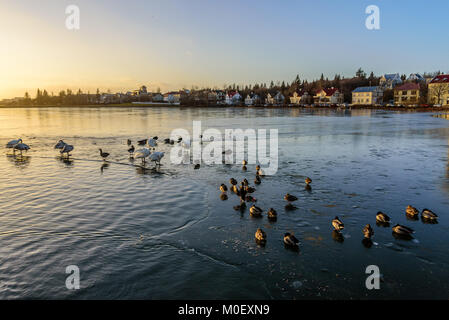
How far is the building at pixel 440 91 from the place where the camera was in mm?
119675

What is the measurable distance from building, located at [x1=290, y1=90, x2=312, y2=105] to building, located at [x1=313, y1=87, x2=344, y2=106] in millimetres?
4384

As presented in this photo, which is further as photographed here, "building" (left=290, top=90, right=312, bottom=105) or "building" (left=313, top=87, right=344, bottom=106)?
"building" (left=290, top=90, right=312, bottom=105)

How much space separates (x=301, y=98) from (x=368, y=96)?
138 ft

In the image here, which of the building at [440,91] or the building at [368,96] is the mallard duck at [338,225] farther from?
the building at [368,96]

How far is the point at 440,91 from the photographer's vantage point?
399 feet

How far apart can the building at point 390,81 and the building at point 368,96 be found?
87.5ft

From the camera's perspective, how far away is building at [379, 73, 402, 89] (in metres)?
174

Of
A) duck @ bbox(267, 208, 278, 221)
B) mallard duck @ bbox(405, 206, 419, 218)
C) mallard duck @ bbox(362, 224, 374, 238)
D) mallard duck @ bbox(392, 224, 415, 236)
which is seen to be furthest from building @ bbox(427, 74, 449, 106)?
duck @ bbox(267, 208, 278, 221)

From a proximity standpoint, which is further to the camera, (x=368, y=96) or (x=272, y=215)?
(x=368, y=96)

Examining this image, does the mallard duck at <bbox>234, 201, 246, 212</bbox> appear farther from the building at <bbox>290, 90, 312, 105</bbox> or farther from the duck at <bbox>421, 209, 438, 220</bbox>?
the building at <bbox>290, 90, 312, 105</bbox>

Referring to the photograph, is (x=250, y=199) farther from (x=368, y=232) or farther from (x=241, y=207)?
(x=368, y=232)

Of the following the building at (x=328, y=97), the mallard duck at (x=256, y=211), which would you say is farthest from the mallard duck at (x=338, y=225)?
the building at (x=328, y=97)

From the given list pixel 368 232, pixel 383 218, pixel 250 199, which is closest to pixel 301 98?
pixel 250 199
